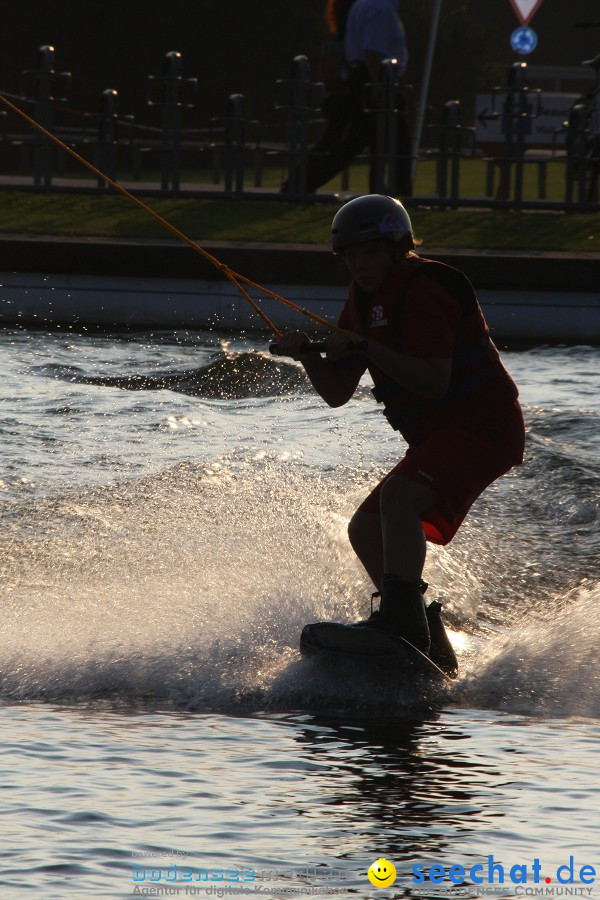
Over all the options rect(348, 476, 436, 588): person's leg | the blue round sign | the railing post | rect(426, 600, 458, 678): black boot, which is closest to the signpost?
the blue round sign

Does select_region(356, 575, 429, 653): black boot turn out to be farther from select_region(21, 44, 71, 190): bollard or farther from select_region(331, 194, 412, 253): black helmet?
select_region(21, 44, 71, 190): bollard

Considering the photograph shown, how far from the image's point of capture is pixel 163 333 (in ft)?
40.1

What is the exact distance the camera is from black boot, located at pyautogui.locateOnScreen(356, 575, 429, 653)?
495cm

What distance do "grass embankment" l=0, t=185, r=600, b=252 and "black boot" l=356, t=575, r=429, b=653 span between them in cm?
785

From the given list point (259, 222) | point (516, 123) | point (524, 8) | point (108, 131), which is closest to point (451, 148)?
point (516, 123)

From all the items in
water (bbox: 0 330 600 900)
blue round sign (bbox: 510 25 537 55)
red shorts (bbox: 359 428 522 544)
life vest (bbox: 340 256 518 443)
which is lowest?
water (bbox: 0 330 600 900)

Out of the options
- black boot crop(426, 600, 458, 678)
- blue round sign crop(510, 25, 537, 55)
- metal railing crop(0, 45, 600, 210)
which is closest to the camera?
black boot crop(426, 600, 458, 678)

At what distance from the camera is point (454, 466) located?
4.97 metres

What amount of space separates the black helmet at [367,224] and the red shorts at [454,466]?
0.57 metres

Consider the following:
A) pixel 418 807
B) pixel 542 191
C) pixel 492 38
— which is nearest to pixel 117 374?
pixel 418 807

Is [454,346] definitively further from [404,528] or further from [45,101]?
[45,101]

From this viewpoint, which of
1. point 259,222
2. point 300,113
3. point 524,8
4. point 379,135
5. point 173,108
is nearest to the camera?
point 259,222

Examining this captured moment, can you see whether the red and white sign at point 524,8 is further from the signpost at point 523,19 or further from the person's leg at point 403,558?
the person's leg at point 403,558

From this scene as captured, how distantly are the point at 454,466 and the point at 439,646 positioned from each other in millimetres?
557
